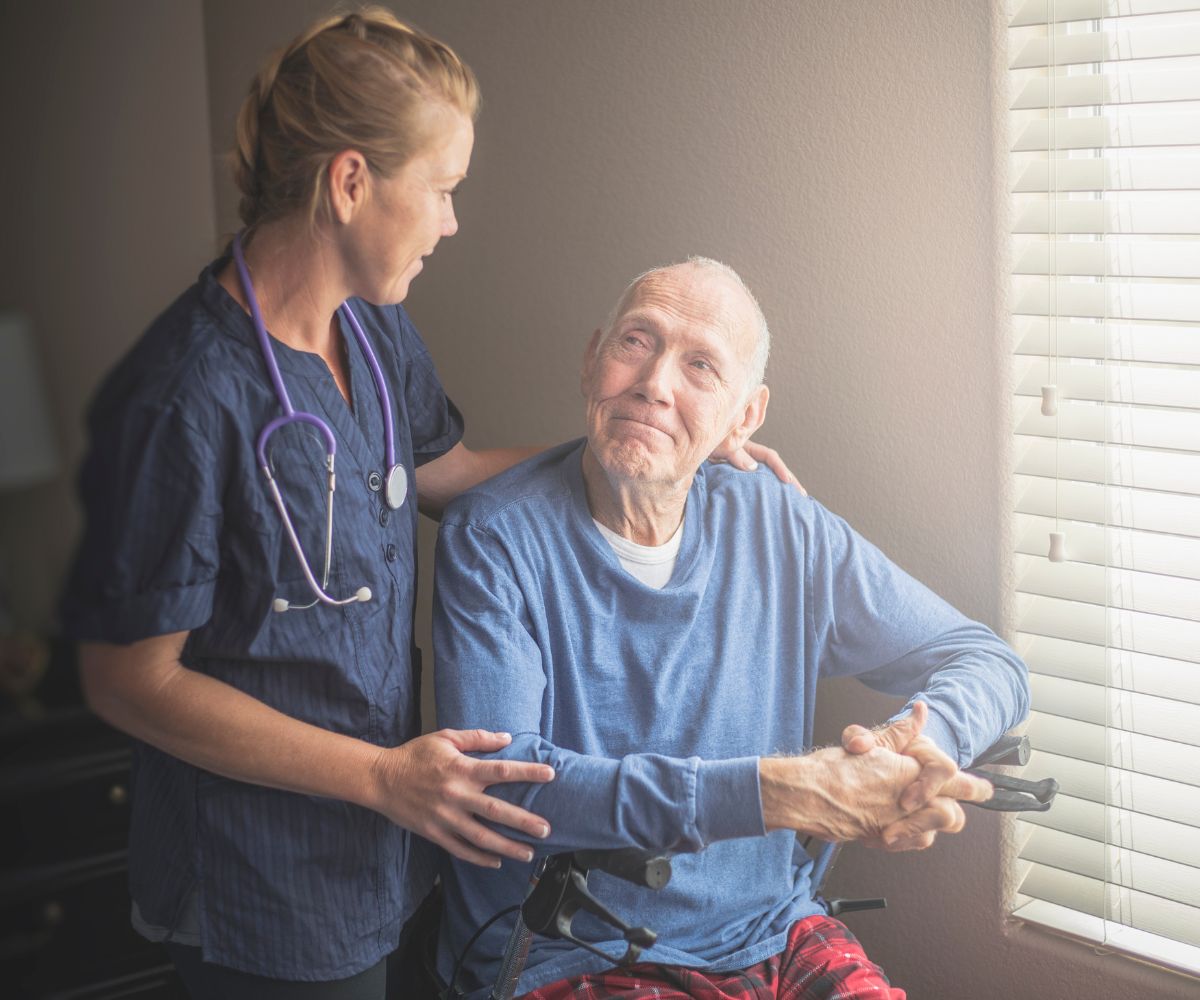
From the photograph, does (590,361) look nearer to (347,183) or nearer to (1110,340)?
(347,183)

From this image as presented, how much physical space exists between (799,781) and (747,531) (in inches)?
16.4

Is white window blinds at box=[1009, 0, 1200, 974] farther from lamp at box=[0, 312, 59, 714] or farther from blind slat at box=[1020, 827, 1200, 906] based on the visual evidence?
lamp at box=[0, 312, 59, 714]

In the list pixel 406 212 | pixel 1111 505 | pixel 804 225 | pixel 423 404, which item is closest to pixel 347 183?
pixel 406 212

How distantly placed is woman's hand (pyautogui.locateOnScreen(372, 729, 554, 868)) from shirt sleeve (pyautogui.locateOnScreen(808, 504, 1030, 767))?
1.76 feet

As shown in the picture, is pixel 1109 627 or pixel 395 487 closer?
pixel 395 487

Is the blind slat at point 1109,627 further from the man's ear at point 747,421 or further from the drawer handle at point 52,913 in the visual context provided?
the drawer handle at point 52,913

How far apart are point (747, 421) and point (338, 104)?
0.71 m

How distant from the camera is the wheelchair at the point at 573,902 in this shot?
1.33 metres

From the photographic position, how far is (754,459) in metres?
1.80

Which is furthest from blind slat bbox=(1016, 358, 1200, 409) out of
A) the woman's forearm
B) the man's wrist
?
the woman's forearm

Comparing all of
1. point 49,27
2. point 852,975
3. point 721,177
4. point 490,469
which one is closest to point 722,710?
point 852,975

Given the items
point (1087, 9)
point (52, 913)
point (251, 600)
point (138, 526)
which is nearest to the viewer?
point (138, 526)

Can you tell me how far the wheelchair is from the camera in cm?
133

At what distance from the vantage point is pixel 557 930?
1.37 meters
